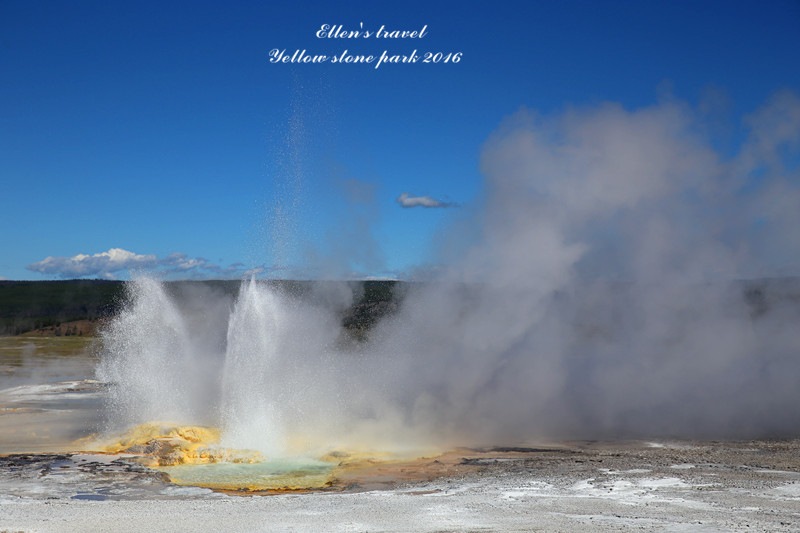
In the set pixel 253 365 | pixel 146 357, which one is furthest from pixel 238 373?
pixel 146 357

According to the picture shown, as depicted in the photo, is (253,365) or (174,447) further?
(253,365)

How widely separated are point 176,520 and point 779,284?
22.0 m

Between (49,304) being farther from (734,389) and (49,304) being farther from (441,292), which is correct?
(734,389)

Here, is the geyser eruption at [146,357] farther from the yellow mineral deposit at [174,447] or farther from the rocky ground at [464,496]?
the rocky ground at [464,496]

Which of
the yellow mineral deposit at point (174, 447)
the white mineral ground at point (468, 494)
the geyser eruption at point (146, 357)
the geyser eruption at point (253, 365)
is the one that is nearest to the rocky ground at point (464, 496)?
the white mineral ground at point (468, 494)

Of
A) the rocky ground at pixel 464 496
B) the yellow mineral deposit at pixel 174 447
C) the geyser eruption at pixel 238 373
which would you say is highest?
the geyser eruption at pixel 238 373

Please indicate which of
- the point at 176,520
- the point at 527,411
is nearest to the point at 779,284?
the point at 527,411

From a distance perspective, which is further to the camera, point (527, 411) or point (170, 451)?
point (527, 411)

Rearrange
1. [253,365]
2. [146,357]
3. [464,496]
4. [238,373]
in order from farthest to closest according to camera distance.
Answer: [146,357], [253,365], [238,373], [464,496]

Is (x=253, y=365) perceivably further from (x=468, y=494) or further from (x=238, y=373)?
(x=468, y=494)

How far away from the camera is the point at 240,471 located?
507 inches

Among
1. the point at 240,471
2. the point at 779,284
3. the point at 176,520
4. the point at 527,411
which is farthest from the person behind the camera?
the point at 779,284

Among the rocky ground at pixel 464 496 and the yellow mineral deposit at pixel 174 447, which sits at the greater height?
the yellow mineral deposit at pixel 174 447

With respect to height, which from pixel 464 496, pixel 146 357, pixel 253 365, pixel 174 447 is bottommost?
pixel 464 496
